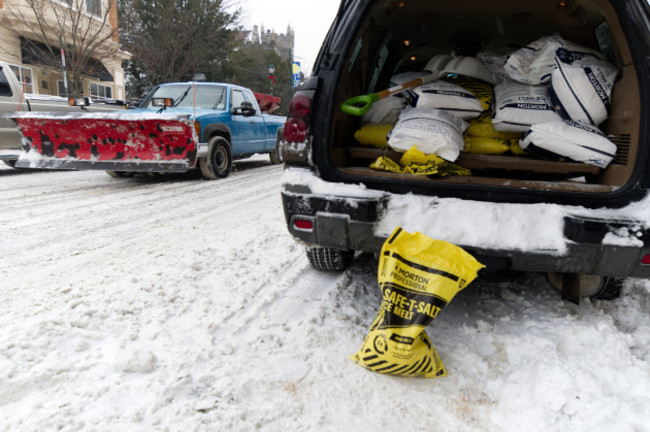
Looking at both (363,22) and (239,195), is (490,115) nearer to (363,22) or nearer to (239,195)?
(363,22)

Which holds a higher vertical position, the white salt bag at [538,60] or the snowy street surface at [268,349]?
the white salt bag at [538,60]

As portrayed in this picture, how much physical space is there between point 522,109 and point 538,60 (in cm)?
38

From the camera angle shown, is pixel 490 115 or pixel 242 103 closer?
pixel 490 115

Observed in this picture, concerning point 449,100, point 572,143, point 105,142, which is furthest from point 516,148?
point 105,142

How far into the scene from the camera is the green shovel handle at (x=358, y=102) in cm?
255

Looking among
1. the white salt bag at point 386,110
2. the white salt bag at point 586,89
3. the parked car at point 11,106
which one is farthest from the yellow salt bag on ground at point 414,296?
the parked car at point 11,106

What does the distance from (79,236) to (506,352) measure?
3702mm

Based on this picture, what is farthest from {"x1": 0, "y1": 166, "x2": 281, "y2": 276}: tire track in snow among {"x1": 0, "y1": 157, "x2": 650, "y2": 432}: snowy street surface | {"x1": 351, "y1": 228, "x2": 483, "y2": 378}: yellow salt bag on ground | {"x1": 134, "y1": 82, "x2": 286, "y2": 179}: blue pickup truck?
{"x1": 351, "y1": 228, "x2": 483, "y2": 378}: yellow salt bag on ground

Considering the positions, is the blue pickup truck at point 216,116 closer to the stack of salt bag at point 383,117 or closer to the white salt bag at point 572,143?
the stack of salt bag at point 383,117

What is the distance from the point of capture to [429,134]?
8.11 feet

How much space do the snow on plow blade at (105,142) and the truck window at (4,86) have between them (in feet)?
5.14

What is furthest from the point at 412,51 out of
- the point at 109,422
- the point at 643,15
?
the point at 109,422

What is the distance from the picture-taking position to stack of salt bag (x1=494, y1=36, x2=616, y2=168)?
7.56 ft

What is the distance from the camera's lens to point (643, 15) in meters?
1.92
